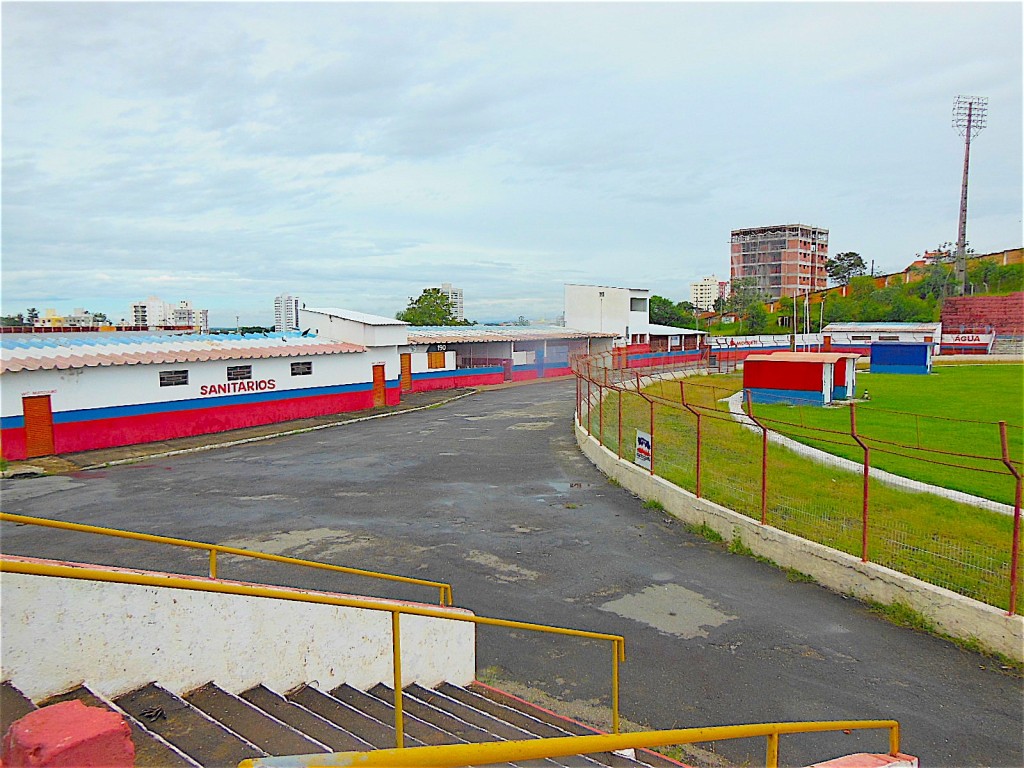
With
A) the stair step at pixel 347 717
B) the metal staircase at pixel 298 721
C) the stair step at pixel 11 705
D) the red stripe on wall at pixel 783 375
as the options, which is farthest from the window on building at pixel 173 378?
the stair step at pixel 11 705

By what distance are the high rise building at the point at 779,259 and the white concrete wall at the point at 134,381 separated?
432 feet

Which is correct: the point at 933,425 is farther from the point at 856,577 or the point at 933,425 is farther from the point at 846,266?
the point at 846,266

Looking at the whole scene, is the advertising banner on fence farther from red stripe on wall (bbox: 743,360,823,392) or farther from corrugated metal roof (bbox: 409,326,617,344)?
corrugated metal roof (bbox: 409,326,617,344)

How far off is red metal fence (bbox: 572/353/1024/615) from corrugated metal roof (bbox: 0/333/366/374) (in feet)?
47.5

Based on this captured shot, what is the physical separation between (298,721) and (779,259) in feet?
539

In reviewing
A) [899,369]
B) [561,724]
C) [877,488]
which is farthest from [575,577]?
[899,369]

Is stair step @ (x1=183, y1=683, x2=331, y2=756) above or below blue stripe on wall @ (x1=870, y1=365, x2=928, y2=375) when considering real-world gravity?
above

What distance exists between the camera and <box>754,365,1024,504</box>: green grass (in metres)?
15.6

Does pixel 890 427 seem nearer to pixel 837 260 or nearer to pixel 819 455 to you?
pixel 819 455

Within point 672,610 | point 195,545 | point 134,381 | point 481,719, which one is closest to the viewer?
point 481,719

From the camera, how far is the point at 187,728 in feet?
14.5

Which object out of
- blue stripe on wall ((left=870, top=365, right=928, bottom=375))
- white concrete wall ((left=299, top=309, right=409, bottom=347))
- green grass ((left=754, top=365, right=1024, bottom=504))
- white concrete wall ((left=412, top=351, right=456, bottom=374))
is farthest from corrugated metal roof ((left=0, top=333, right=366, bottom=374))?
blue stripe on wall ((left=870, top=365, right=928, bottom=375))

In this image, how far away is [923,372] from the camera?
49156 millimetres

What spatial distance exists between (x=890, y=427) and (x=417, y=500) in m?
16.9
